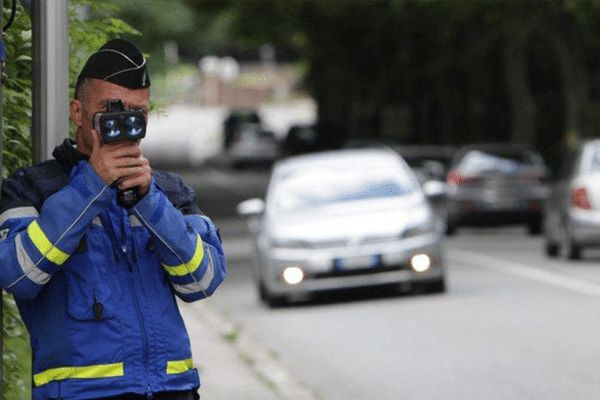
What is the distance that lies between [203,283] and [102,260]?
0.30 m

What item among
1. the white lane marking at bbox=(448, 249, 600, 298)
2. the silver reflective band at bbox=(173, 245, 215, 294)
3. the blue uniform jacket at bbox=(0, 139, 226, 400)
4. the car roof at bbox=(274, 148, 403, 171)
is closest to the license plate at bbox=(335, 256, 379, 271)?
the car roof at bbox=(274, 148, 403, 171)

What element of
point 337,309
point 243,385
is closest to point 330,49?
point 337,309

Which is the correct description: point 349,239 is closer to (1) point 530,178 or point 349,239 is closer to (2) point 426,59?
(1) point 530,178

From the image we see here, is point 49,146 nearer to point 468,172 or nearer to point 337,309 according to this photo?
point 337,309

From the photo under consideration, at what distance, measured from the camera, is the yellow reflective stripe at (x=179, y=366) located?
4293 millimetres

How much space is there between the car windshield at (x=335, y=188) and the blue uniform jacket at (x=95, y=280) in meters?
12.1

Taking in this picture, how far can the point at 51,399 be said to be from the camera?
4.25 metres

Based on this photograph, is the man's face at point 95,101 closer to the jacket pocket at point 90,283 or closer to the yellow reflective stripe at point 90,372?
the jacket pocket at point 90,283

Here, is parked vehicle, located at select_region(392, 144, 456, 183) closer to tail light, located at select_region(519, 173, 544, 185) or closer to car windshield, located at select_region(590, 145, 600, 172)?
tail light, located at select_region(519, 173, 544, 185)

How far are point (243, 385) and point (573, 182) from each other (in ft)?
31.9

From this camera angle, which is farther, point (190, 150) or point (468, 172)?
point (190, 150)

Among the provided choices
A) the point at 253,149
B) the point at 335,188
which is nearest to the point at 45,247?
the point at 335,188

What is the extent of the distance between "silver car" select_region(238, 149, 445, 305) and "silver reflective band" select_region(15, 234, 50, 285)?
11505 mm

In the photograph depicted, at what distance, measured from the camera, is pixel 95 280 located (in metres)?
4.24
